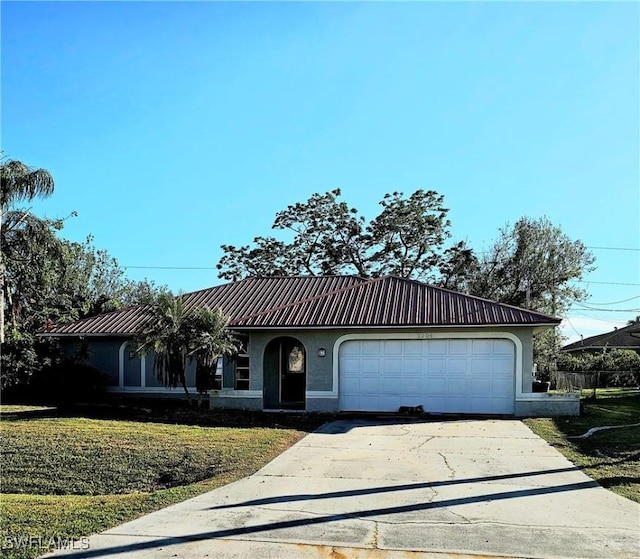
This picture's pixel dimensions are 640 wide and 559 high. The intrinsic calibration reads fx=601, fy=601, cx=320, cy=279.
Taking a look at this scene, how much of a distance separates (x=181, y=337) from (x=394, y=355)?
6000 mm

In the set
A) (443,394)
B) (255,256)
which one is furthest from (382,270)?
(443,394)

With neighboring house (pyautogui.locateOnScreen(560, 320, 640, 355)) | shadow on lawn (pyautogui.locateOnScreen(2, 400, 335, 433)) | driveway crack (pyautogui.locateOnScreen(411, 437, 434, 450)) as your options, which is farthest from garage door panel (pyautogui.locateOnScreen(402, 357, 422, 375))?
neighboring house (pyautogui.locateOnScreen(560, 320, 640, 355))

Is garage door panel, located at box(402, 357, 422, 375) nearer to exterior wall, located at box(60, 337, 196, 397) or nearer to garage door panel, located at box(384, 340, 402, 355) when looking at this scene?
garage door panel, located at box(384, 340, 402, 355)

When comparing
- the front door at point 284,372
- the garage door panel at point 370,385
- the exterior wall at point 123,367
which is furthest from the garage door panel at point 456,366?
the exterior wall at point 123,367

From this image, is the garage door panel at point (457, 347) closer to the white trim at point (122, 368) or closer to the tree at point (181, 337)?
the tree at point (181, 337)

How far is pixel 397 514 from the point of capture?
6773mm

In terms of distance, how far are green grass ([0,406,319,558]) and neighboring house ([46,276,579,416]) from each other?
3.97 metres

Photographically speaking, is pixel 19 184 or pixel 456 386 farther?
pixel 19 184

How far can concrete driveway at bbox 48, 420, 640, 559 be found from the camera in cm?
562

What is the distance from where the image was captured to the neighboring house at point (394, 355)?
54.0ft

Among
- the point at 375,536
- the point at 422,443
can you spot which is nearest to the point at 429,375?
the point at 422,443

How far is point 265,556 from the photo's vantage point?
5.38 metres

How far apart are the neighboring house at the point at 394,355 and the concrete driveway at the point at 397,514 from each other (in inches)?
229

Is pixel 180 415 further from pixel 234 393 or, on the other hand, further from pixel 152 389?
pixel 152 389
